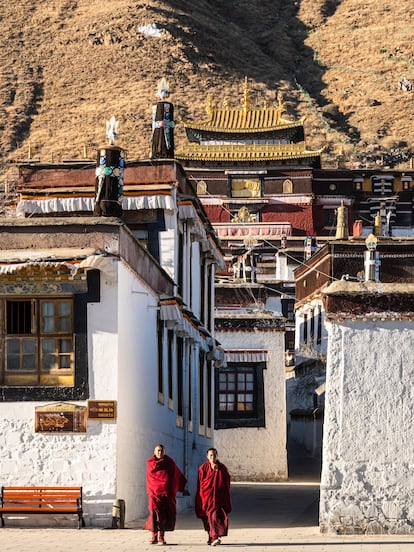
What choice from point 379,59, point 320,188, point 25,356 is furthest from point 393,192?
point 379,59

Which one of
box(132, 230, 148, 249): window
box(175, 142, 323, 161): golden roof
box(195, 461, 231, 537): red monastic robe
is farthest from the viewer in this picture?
box(175, 142, 323, 161): golden roof

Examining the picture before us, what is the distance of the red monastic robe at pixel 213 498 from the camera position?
62.7ft

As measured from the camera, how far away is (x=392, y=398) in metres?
19.9

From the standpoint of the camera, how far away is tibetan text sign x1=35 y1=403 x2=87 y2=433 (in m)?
21.1

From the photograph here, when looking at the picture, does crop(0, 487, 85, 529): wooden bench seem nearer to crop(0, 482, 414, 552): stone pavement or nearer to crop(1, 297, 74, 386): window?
crop(0, 482, 414, 552): stone pavement

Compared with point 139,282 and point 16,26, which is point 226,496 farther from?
point 16,26

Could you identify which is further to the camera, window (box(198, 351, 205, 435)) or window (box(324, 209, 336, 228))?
window (box(324, 209, 336, 228))

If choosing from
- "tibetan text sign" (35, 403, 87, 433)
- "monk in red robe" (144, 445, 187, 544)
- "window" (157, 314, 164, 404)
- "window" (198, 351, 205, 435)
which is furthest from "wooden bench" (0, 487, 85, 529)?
"window" (198, 351, 205, 435)

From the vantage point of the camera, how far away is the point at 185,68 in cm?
13262

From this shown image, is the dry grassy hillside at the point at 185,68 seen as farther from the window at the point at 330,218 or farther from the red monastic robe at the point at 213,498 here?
the red monastic robe at the point at 213,498

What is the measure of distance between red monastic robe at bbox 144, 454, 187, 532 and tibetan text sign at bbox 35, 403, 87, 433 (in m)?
1.76

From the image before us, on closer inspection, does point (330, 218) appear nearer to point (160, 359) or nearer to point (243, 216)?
point (243, 216)

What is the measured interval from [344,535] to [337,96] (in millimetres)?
122604

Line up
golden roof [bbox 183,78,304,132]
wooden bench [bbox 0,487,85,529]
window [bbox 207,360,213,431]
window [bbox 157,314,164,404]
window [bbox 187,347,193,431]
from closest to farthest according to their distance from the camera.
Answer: wooden bench [bbox 0,487,85,529] < window [bbox 157,314,164,404] < window [bbox 187,347,193,431] < window [bbox 207,360,213,431] < golden roof [bbox 183,78,304,132]
